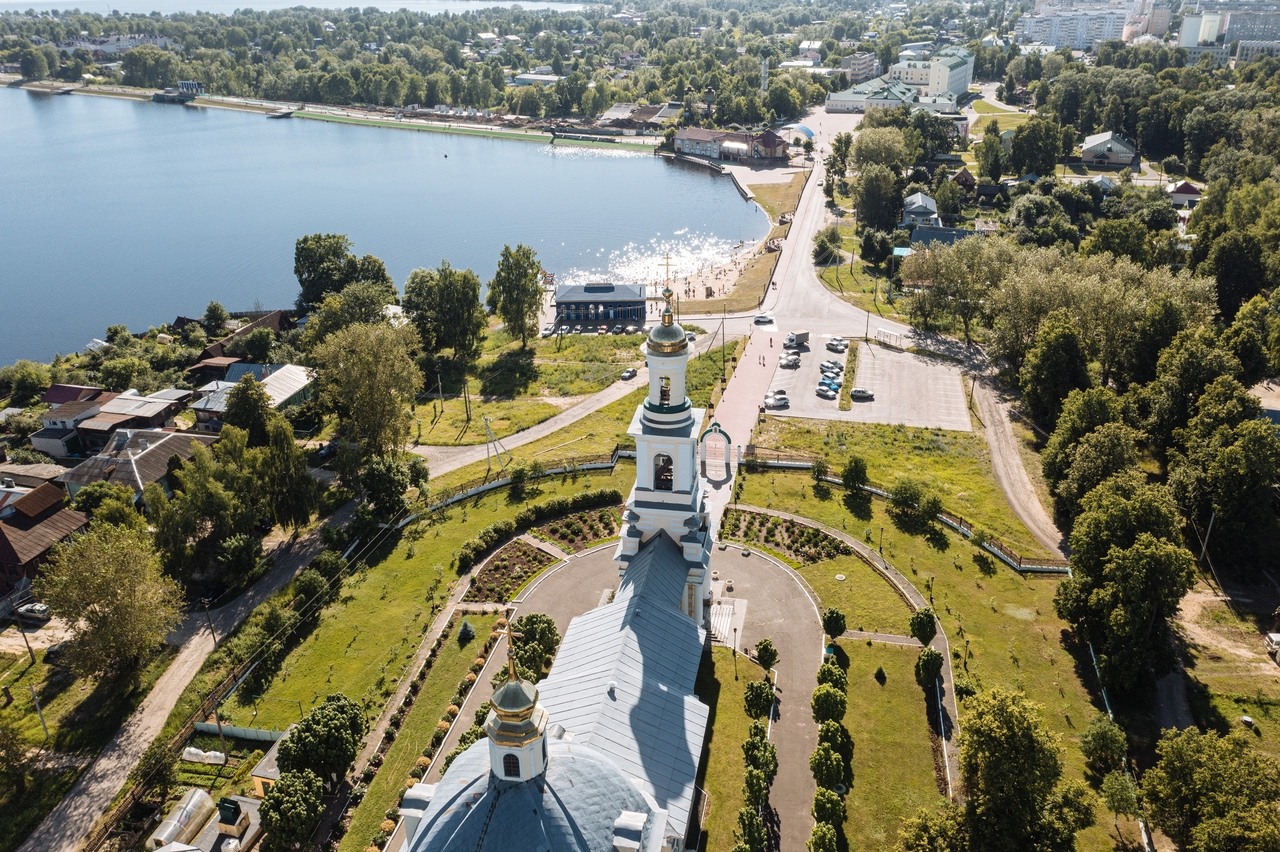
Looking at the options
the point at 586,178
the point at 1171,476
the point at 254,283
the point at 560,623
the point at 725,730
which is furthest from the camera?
the point at 586,178

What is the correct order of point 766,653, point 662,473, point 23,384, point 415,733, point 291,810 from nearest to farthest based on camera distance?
point 291,810 < point 415,733 < point 766,653 < point 662,473 < point 23,384

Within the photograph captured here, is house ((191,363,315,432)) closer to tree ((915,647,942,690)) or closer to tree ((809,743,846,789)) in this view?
tree ((809,743,846,789))

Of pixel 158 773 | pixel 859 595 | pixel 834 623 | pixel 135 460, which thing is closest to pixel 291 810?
pixel 158 773

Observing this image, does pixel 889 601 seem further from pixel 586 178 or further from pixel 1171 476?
pixel 586 178

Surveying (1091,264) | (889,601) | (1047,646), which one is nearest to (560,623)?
(889,601)

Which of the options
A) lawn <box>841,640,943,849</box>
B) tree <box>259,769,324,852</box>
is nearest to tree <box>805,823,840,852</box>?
lawn <box>841,640,943,849</box>

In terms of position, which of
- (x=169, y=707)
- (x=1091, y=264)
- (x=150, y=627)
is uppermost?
(x=1091, y=264)

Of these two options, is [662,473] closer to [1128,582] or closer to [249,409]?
[1128,582]

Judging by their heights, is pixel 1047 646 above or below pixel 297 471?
below
